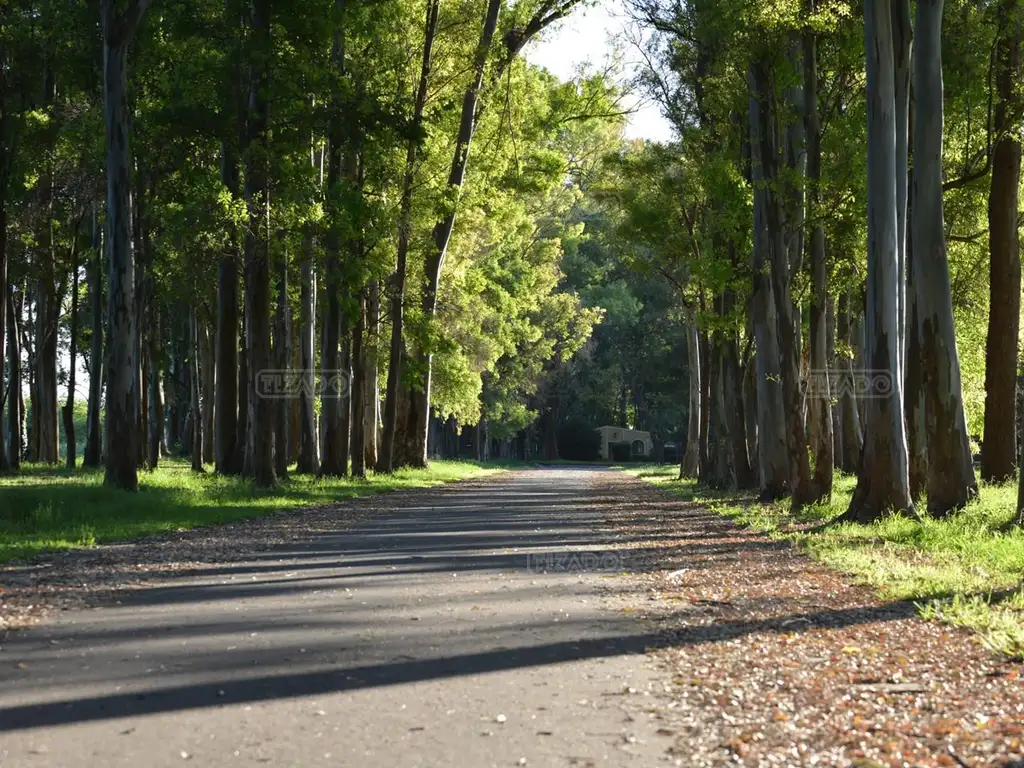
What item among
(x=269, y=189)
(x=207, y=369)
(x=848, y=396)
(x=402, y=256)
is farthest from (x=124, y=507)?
(x=848, y=396)

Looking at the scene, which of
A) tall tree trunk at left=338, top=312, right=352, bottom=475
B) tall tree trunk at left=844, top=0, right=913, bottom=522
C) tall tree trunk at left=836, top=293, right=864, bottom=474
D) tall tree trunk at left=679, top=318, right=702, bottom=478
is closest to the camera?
tall tree trunk at left=844, top=0, right=913, bottom=522

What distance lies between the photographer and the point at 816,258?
2500 cm

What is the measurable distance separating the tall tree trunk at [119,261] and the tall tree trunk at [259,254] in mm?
3428

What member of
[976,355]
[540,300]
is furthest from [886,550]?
[540,300]

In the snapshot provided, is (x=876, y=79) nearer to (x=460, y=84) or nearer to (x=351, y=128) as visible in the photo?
(x=351, y=128)

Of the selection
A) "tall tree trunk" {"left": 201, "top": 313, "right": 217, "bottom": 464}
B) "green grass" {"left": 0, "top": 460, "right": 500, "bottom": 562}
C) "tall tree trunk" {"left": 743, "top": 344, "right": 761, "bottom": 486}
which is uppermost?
"tall tree trunk" {"left": 201, "top": 313, "right": 217, "bottom": 464}

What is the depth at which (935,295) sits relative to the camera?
1906 cm

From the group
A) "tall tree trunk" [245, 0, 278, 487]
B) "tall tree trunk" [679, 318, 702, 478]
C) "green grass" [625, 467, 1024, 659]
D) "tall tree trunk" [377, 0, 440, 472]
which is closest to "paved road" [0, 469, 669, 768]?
"green grass" [625, 467, 1024, 659]

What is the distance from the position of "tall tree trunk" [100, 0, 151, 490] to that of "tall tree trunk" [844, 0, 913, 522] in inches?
500

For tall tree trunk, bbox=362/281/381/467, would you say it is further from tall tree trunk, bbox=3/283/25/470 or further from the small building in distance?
the small building in distance

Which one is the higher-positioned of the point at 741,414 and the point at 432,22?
the point at 432,22

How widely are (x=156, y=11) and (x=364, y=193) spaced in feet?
20.8

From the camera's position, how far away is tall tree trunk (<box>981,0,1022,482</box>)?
23.7 metres

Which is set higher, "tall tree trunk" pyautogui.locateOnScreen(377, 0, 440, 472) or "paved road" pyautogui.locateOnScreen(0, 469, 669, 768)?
"tall tree trunk" pyautogui.locateOnScreen(377, 0, 440, 472)
